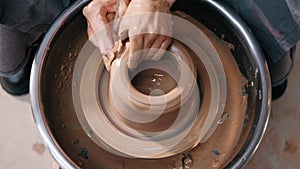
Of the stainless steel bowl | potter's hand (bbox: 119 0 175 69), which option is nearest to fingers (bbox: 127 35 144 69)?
potter's hand (bbox: 119 0 175 69)

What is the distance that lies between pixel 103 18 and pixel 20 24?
0.23 metres

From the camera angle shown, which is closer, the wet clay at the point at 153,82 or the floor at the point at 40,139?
the wet clay at the point at 153,82

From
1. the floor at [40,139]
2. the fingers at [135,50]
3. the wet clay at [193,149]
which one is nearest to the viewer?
the fingers at [135,50]

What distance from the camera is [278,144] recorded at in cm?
195

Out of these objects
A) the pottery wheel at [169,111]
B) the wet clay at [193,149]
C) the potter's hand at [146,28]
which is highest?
the potter's hand at [146,28]

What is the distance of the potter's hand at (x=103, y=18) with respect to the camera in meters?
1.46

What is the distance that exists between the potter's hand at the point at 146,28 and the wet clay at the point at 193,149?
0.21 m

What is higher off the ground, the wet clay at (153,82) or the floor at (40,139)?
the wet clay at (153,82)

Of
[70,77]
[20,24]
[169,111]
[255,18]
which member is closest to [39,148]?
[70,77]

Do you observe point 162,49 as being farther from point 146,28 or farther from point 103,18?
point 103,18

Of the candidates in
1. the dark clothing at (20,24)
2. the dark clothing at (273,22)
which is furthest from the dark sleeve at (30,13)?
the dark clothing at (273,22)

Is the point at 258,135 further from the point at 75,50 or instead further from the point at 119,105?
the point at 75,50

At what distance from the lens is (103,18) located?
57.9 inches

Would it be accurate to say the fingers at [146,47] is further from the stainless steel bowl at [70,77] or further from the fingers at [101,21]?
the stainless steel bowl at [70,77]
